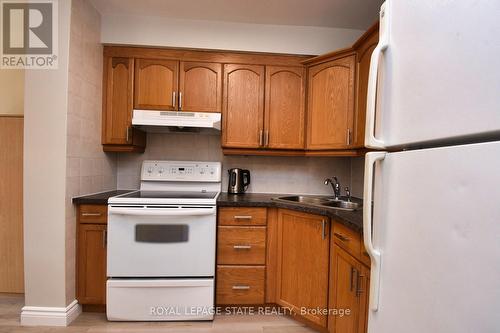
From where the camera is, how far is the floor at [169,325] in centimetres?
176

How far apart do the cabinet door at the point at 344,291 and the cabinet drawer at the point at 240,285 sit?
22.1 inches

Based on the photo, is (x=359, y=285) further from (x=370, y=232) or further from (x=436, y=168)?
(x=436, y=168)

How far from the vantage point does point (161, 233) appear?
183cm

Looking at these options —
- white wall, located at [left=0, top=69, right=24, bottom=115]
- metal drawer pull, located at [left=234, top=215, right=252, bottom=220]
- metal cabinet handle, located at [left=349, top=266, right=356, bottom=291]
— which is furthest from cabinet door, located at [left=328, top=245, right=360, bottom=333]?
white wall, located at [left=0, top=69, right=24, bottom=115]

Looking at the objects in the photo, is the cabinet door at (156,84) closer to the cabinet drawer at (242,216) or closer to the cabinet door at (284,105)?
the cabinet door at (284,105)

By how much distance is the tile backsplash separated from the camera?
2.50 metres

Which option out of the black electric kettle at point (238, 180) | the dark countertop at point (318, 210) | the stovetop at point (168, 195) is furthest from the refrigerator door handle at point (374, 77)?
the black electric kettle at point (238, 180)

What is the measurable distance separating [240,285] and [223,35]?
6.91ft

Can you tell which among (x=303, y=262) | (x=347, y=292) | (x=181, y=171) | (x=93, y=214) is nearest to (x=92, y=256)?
(x=93, y=214)

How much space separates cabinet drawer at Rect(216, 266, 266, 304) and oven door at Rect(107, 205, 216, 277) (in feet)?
0.44

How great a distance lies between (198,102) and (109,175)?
43.2 inches

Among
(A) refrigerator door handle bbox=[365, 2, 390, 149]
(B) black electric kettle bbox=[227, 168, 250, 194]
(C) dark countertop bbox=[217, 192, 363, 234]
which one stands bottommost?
(C) dark countertop bbox=[217, 192, 363, 234]

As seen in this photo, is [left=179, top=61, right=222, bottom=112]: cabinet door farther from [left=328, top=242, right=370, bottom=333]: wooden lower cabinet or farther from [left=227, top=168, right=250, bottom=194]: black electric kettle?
[left=328, top=242, right=370, bottom=333]: wooden lower cabinet

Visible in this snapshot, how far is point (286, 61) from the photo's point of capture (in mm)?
2266
